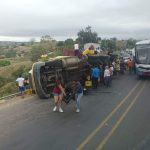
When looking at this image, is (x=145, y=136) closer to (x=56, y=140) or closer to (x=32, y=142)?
(x=56, y=140)

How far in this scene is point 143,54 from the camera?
30.0 m

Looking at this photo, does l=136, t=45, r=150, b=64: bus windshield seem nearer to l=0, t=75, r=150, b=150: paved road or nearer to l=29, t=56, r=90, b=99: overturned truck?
l=29, t=56, r=90, b=99: overturned truck

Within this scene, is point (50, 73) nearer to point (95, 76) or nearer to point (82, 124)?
point (95, 76)

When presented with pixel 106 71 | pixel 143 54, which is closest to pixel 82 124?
pixel 106 71

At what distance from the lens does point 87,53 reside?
27.5 m

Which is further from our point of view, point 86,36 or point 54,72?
point 86,36

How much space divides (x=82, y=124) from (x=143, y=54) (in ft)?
57.3

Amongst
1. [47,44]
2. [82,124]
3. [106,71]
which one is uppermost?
[106,71]

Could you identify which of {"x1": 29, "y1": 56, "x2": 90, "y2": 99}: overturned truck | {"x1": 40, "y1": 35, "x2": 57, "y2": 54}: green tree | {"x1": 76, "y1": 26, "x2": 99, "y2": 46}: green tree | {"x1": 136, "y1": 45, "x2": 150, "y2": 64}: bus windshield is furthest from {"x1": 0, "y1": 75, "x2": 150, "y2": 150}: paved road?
{"x1": 76, "y1": 26, "x2": 99, "y2": 46}: green tree

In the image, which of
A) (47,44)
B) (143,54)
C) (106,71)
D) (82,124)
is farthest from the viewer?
(47,44)

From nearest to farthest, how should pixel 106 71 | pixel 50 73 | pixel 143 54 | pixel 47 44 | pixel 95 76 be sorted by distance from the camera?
pixel 50 73
pixel 95 76
pixel 106 71
pixel 143 54
pixel 47 44

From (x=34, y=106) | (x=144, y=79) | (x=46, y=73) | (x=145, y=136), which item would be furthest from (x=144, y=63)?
(x=145, y=136)

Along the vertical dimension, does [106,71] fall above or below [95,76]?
above

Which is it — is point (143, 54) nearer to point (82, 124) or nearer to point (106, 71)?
point (106, 71)
